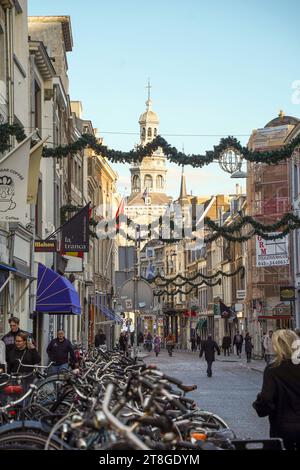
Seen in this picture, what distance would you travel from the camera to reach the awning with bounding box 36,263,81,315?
1185 inches

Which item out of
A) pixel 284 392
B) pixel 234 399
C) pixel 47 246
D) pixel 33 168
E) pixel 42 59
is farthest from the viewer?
pixel 42 59

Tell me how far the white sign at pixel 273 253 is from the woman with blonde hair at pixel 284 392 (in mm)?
42466

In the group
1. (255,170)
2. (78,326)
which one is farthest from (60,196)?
(255,170)

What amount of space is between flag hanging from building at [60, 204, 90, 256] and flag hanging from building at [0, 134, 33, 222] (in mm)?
12631

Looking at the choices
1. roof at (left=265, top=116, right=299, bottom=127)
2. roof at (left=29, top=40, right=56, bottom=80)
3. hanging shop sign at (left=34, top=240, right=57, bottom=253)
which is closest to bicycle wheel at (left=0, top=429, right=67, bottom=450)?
hanging shop sign at (left=34, top=240, right=57, bottom=253)

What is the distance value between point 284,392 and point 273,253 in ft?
144

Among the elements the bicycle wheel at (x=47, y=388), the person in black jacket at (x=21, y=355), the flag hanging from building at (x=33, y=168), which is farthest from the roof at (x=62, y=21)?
the bicycle wheel at (x=47, y=388)

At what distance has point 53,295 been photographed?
30.7 metres

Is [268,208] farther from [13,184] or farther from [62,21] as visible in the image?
[13,184]

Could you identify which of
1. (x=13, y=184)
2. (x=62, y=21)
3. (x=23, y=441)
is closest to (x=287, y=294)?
(x=62, y=21)

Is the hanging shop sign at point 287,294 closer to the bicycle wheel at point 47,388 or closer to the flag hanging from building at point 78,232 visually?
the flag hanging from building at point 78,232

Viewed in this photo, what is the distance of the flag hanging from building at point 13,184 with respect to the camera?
17875 millimetres
